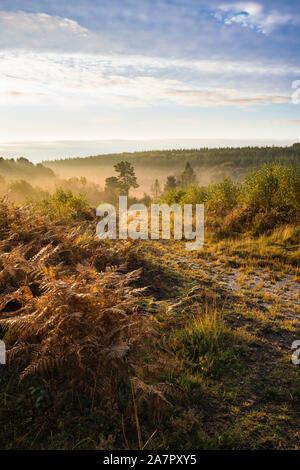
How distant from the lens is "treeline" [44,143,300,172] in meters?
121

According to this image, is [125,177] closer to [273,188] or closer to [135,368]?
[273,188]

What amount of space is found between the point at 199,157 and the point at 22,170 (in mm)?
113120

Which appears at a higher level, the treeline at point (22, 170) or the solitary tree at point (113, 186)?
the treeline at point (22, 170)

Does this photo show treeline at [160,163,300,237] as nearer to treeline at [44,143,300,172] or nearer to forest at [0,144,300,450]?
forest at [0,144,300,450]

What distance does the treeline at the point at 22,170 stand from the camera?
5892 centimetres

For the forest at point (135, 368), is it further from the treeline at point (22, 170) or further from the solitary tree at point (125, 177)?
the treeline at point (22, 170)

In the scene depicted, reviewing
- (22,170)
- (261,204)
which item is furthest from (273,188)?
(22,170)

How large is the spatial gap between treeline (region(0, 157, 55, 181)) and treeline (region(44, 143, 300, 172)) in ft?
263

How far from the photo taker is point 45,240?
705 centimetres

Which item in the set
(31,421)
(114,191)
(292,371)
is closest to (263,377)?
(292,371)

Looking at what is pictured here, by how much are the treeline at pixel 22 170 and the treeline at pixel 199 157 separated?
8003cm

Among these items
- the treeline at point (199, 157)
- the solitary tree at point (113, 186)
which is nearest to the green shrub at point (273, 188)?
the solitary tree at point (113, 186)

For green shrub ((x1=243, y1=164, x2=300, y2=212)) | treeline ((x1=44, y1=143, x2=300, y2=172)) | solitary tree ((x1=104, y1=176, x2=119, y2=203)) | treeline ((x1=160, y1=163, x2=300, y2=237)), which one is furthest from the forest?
treeline ((x1=44, y1=143, x2=300, y2=172))
